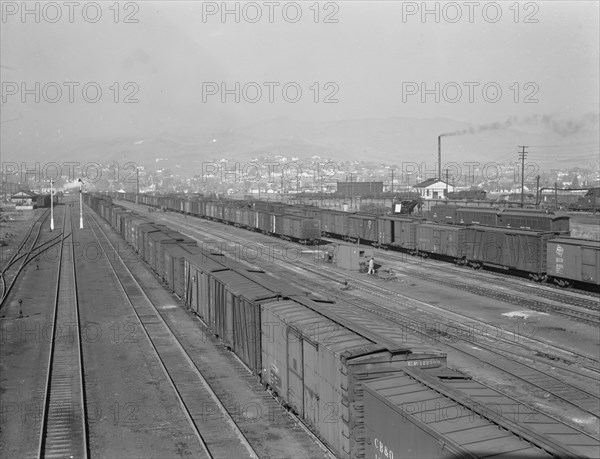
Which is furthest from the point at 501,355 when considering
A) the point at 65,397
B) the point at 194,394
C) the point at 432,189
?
the point at 432,189

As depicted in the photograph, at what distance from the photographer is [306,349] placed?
1357cm

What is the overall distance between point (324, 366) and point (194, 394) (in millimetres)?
7314

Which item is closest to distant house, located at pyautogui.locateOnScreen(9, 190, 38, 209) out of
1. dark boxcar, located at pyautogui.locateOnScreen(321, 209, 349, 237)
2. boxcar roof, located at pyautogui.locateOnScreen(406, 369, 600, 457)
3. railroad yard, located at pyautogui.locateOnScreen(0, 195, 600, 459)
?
dark boxcar, located at pyautogui.locateOnScreen(321, 209, 349, 237)

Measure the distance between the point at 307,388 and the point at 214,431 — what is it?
3414mm

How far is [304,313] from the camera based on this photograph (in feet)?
50.8

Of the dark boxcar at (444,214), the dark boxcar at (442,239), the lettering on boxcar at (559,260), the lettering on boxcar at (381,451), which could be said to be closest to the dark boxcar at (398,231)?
the dark boxcar at (442,239)

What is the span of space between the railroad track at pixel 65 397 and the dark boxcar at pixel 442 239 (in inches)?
1120

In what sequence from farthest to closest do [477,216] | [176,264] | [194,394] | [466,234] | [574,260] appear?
[477,216] → [466,234] → [574,260] → [176,264] → [194,394]

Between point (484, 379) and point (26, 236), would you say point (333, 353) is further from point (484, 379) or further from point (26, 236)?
point (26, 236)

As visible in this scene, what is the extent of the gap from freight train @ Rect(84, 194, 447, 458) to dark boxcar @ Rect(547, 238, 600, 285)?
20.7m

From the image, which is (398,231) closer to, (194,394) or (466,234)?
(466,234)

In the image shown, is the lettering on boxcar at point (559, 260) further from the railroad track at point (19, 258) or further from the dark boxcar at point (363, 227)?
the railroad track at point (19, 258)

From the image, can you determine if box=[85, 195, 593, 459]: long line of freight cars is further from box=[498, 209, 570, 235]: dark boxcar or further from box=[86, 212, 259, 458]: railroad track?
box=[498, 209, 570, 235]: dark boxcar

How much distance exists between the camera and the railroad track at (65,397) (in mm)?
14727
